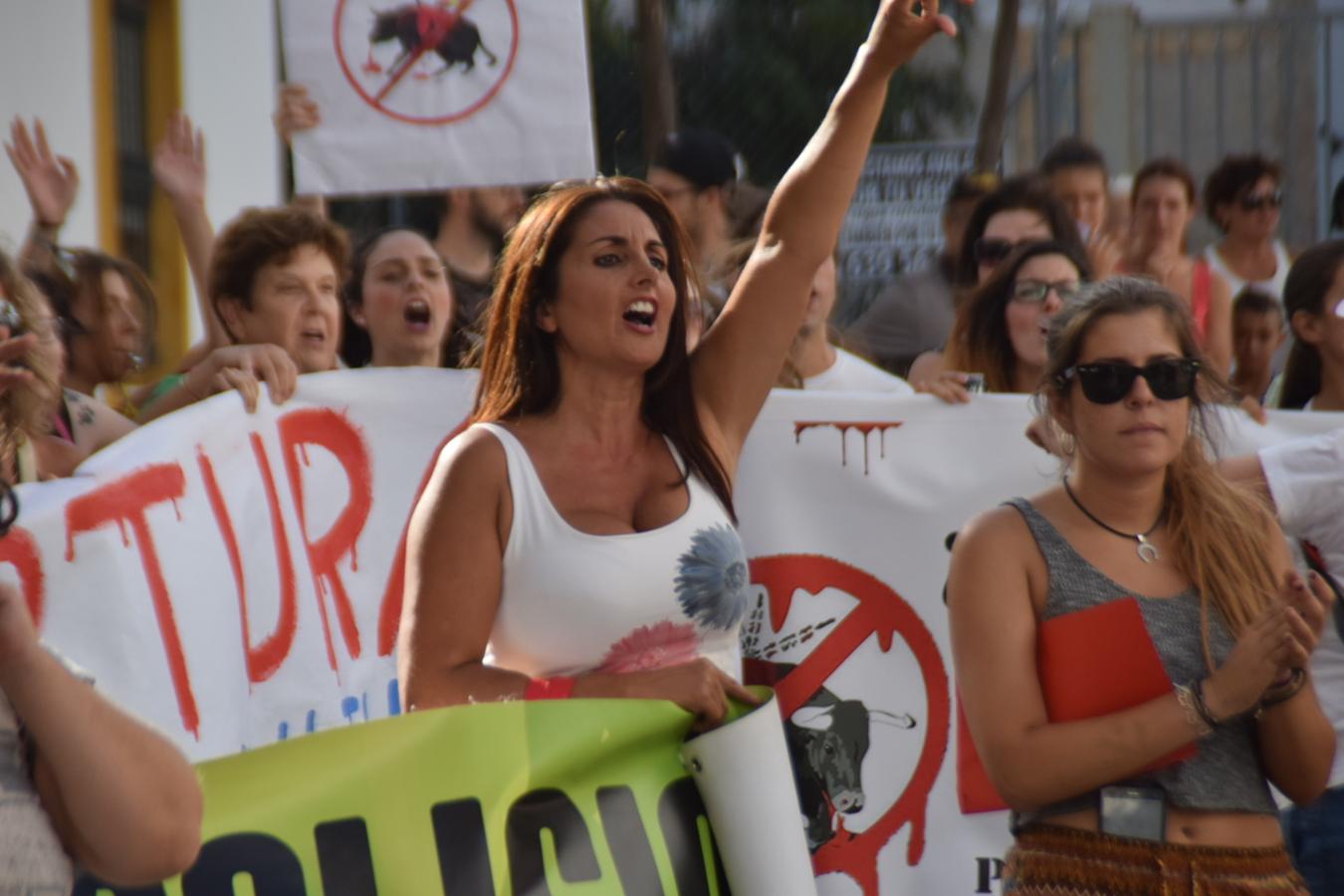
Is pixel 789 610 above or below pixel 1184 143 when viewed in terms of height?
below

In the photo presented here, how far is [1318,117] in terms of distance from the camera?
848cm

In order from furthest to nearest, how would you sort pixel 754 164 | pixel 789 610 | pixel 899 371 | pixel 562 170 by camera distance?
pixel 754 164
pixel 899 371
pixel 562 170
pixel 789 610

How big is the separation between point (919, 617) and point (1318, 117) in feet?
16.6

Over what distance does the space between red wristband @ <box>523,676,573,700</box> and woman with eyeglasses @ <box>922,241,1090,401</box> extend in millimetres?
2141

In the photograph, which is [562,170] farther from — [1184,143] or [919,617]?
[1184,143]

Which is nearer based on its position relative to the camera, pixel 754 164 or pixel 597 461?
pixel 597 461

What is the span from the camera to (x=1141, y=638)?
2.91 meters

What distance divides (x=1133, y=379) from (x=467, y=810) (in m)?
1.25

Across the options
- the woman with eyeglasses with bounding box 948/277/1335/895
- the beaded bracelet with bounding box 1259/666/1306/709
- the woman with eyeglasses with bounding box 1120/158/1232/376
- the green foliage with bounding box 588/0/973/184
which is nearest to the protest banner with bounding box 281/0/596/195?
the woman with eyeglasses with bounding box 1120/158/1232/376

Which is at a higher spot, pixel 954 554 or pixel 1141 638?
pixel 954 554

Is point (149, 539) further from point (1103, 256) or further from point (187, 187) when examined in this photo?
point (1103, 256)

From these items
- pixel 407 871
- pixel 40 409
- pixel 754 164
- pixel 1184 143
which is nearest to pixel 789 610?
pixel 407 871

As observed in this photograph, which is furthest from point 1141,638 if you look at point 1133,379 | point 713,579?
point 713,579

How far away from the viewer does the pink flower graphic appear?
2.88 m
